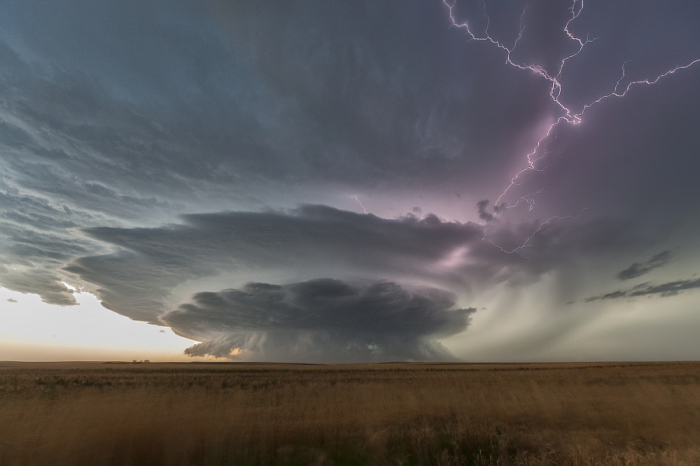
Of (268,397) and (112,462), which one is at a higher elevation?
(268,397)

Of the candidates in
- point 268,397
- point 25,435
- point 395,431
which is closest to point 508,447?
point 395,431

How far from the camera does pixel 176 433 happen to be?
37.2 ft

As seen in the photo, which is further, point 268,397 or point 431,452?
Answer: point 268,397

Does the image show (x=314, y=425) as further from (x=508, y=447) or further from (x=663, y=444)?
(x=663, y=444)

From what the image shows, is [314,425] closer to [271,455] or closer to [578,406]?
[271,455]

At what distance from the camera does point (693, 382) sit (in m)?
27.4

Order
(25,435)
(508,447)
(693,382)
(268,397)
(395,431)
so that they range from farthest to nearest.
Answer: (693,382) → (268,397) → (395,431) → (508,447) → (25,435)

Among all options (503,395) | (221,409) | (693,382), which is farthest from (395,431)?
(693,382)

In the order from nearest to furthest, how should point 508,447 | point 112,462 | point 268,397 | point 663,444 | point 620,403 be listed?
point 112,462 < point 508,447 < point 663,444 < point 268,397 < point 620,403

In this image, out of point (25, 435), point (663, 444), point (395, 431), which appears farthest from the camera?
point (663, 444)

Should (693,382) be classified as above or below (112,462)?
above

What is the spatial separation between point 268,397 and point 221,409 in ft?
14.1

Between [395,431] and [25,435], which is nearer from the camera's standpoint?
[25,435]

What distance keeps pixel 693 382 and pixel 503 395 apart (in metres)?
21.4
